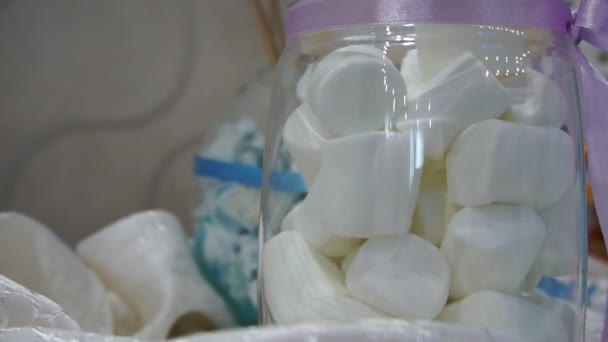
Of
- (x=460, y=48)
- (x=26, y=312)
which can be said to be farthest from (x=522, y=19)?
(x=26, y=312)

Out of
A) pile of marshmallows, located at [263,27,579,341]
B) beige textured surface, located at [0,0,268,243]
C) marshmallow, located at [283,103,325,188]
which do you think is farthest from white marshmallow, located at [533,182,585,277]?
beige textured surface, located at [0,0,268,243]

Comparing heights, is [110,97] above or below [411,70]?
below

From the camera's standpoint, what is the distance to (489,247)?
0.88ft

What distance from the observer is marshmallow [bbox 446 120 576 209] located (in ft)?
Result: 0.89

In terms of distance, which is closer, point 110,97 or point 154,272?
point 154,272

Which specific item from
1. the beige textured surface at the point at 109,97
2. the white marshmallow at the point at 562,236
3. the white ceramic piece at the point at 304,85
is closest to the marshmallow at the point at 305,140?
the white ceramic piece at the point at 304,85

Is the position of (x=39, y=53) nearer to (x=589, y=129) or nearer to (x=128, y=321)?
(x=128, y=321)

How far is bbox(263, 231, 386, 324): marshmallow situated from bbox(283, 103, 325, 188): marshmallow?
0.11 ft

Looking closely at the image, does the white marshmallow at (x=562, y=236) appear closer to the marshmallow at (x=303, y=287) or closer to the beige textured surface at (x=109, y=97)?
the marshmallow at (x=303, y=287)

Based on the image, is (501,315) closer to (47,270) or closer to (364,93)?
(364,93)

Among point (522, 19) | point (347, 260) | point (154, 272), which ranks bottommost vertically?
point (154, 272)

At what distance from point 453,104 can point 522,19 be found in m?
0.06

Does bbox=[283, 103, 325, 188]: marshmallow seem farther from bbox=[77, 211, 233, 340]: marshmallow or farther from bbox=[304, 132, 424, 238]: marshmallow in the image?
bbox=[77, 211, 233, 340]: marshmallow

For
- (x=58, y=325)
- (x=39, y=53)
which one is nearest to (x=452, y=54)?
(x=58, y=325)
